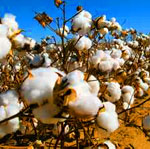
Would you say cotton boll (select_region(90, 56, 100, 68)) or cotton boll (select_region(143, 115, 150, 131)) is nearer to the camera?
cotton boll (select_region(143, 115, 150, 131))

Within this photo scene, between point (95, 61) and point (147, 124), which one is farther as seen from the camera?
point (95, 61)

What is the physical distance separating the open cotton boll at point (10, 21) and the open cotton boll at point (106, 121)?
0.62 metres

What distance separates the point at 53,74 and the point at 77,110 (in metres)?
0.17

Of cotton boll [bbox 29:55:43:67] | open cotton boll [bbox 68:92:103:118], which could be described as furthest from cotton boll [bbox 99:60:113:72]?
open cotton boll [bbox 68:92:103:118]

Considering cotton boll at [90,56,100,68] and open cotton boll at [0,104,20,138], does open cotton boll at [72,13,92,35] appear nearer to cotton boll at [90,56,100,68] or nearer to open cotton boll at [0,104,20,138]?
cotton boll at [90,56,100,68]

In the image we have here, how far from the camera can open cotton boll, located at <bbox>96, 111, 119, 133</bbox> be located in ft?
4.32

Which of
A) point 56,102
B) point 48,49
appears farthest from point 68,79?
point 48,49

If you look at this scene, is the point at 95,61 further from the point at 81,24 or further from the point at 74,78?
the point at 74,78

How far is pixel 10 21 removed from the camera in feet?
5.60

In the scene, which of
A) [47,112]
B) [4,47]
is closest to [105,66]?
[4,47]

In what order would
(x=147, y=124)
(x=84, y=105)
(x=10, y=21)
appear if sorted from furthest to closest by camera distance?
1. (x=147, y=124)
2. (x=10, y=21)
3. (x=84, y=105)

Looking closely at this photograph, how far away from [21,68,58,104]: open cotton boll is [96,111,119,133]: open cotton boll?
286 millimetres

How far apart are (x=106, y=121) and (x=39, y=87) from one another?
39 cm

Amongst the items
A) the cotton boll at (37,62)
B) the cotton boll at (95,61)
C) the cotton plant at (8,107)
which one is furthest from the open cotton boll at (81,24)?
the cotton plant at (8,107)
